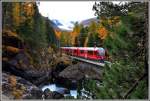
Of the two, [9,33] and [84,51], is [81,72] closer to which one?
[84,51]

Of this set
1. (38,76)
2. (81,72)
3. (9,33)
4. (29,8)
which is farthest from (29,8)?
(81,72)

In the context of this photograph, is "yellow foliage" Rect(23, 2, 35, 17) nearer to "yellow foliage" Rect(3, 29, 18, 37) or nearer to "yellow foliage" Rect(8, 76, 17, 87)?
"yellow foliage" Rect(3, 29, 18, 37)

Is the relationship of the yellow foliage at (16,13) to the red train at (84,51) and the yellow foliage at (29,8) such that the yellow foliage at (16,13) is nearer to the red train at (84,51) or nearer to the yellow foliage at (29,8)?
the yellow foliage at (29,8)

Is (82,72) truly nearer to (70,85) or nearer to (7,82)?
(70,85)

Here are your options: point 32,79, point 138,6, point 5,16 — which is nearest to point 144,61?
point 138,6

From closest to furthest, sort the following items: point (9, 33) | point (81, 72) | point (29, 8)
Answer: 1. point (9, 33)
2. point (29, 8)
3. point (81, 72)

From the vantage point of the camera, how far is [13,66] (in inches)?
76.9

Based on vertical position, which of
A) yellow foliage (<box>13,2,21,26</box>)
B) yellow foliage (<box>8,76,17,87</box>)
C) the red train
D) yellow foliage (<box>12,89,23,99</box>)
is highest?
yellow foliage (<box>13,2,21,26</box>)

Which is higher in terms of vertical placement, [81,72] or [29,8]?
[29,8]

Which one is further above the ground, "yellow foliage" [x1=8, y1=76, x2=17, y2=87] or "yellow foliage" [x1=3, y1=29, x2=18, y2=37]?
"yellow foliage" [x1=3, y1=29, x2=18, y2=37]

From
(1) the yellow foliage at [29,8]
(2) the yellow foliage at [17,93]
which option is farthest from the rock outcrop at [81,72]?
(1) the yellow foliage at [29,8]

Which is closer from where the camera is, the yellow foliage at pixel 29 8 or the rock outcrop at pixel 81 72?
the yellow foliage at pixel 29 8

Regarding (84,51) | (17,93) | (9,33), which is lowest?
(17,93)

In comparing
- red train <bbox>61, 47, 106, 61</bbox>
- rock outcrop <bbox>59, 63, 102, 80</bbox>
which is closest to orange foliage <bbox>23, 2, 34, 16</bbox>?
red train <bbox>61, 47, 106, 61</bbox>
